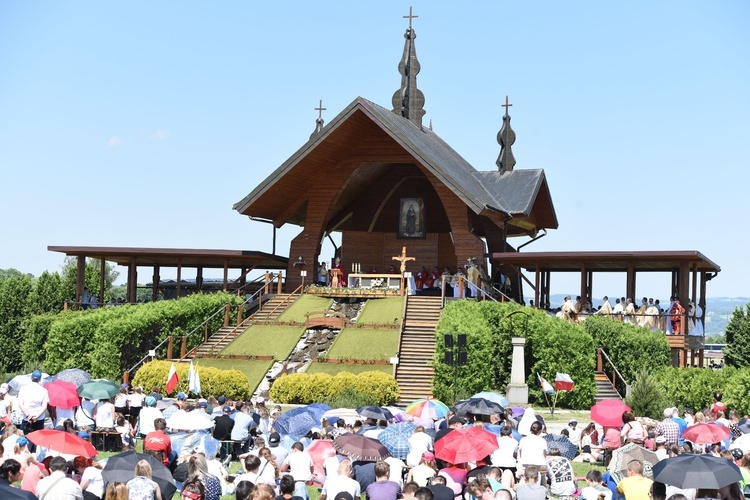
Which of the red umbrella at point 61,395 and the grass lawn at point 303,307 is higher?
the grass lawn at point 303,307

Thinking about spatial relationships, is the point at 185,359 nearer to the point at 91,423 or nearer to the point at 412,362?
the point at 412,362

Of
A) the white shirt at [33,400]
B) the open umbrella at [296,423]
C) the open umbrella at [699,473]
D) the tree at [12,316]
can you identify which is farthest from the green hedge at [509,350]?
the open umbrella at [699,473]

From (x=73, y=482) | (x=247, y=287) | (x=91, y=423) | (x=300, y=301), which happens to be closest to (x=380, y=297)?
(x=300, y=301)

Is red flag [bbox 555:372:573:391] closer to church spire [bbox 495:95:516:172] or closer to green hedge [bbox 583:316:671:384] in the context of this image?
green hedge [bbox 583:316:671:384]

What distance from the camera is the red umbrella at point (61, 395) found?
18.9m

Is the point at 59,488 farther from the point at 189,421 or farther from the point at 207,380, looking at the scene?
the point at 207,380

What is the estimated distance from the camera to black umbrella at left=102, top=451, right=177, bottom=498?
456 inches

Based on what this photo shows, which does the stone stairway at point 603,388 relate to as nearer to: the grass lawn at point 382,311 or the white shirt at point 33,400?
the grass lawn at point 382,311

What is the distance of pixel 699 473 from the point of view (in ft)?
36.9

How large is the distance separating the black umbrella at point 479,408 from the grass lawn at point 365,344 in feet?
37.9

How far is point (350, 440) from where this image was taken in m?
13.9

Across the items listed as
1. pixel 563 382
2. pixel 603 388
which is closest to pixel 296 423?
pixel 563 382

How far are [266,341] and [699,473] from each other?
22766 mm

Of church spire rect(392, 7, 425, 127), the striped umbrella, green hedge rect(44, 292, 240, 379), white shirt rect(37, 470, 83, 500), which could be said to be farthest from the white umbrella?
church spire rect(392, 7, 425, 127)
